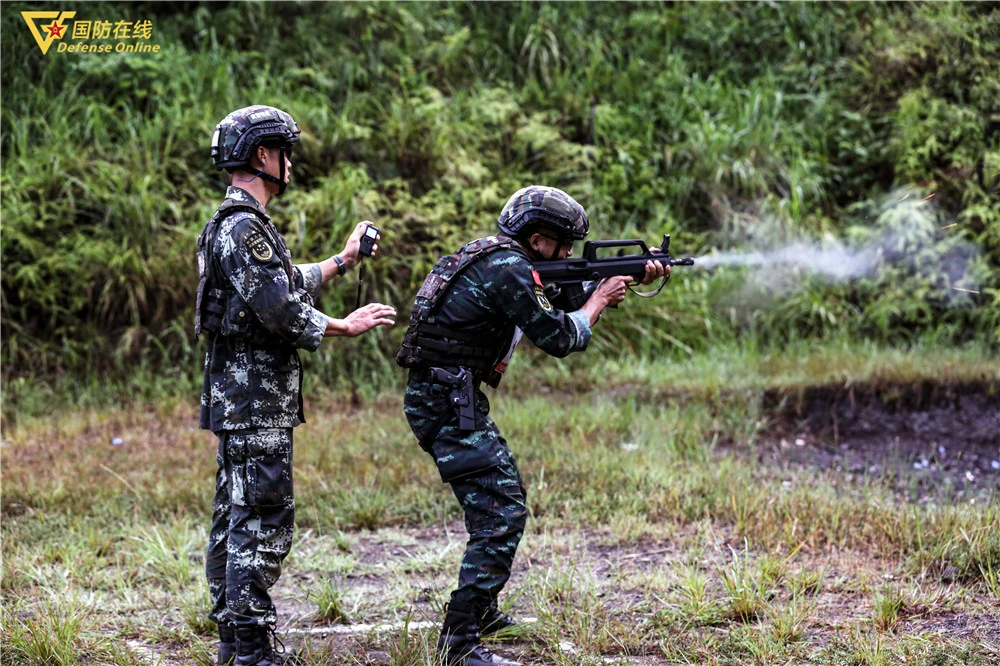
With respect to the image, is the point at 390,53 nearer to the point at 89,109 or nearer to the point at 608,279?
the point at 89,109

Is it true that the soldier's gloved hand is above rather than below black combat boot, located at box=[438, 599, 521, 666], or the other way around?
above

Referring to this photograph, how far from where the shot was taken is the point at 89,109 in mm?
9891

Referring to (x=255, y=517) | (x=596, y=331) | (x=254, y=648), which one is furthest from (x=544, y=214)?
(x=596, y=331)

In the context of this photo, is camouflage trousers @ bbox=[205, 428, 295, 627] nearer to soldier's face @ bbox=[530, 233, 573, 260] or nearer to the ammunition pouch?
the ammunition pouch

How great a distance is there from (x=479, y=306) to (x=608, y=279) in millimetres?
694

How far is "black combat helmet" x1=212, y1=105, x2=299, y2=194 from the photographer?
3891mm

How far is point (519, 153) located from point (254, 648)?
24.9 feet

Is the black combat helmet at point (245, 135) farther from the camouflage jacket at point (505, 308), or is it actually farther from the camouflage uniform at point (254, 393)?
the camouflage jacket at point (505, 308)

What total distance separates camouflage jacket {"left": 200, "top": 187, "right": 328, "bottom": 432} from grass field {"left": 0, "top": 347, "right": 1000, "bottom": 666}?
41.6 inches

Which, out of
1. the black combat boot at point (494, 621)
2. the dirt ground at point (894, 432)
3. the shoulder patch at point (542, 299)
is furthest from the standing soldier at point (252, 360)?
the dirt ground at point (894, 432)

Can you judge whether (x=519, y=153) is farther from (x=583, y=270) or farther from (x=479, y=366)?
(x=479, y=366)

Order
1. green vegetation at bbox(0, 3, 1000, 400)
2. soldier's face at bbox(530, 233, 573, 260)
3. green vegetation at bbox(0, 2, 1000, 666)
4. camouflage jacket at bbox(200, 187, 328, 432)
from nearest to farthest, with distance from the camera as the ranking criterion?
camouflage jacket at bbox(200, 187, 328, 432) → soldier's face at bbox(530, 233, 573, 260) → green vegetation at bbox(0, 2, 1000, 666) → green vegetation at bbox(0, 3, 1000, 400)

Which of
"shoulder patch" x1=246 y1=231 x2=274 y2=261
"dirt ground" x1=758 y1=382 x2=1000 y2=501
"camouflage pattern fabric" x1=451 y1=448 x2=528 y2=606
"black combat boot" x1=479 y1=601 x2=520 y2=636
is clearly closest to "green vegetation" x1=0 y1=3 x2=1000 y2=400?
"dirt ground" x1=758 y1=382 x2=1000 y2=501

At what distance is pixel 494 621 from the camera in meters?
4.31
